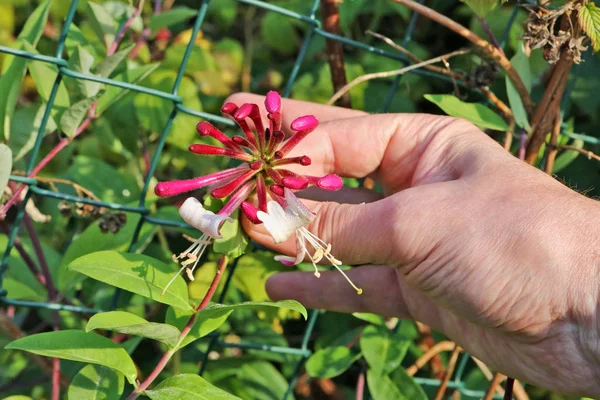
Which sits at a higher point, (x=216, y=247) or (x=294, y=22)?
(x=294, y=22)

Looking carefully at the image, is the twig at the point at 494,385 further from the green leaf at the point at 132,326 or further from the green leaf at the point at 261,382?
the green leaf at the point at 132,326

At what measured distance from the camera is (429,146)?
1.17 meters

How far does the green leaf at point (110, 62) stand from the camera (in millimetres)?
1167

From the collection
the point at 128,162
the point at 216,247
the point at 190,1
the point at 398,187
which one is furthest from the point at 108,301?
the point at 190,1

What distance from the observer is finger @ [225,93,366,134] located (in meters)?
1.22

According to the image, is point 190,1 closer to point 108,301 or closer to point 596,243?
point 108,301

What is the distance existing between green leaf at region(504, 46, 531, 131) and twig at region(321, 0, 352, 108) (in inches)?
12.6

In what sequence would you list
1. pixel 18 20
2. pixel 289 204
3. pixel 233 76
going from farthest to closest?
pixel 18 20 < pixel 233 76 < pixel 289 204

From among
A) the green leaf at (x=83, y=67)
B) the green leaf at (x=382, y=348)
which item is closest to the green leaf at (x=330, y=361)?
the green leaf at (x=382, y=348)

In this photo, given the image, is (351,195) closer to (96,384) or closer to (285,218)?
(285,218)

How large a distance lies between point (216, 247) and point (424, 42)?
122 centimetres

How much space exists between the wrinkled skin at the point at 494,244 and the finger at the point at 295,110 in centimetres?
7

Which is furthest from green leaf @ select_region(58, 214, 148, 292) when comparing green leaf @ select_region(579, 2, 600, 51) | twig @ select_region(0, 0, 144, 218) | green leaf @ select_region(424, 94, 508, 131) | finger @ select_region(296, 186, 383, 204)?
green leaf @ select_region(579, 2, 600, 51)

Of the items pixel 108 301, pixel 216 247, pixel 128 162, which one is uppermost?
pixel 216 247
